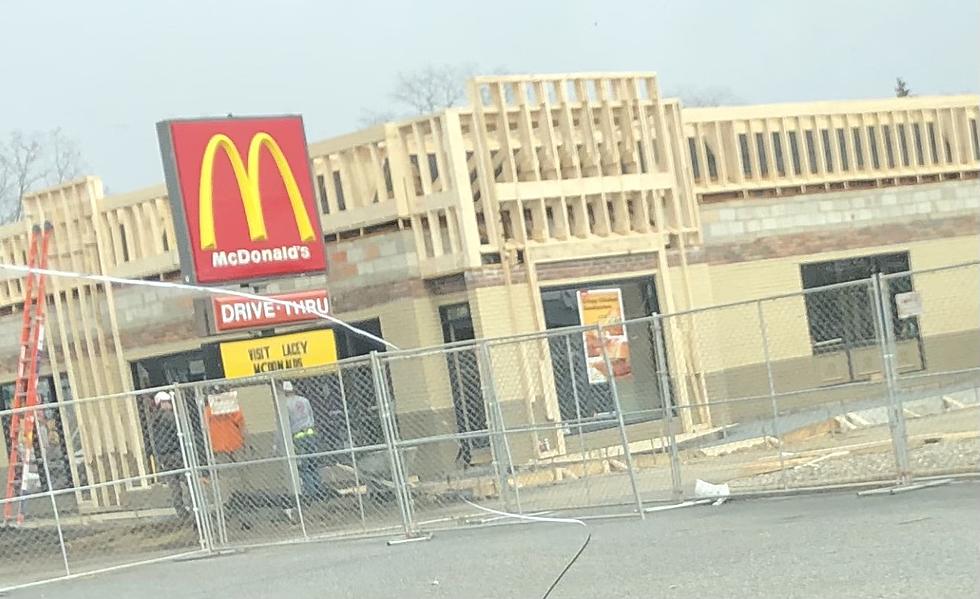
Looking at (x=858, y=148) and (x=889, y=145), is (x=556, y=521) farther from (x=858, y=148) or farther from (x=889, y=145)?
(x=889, y=145)

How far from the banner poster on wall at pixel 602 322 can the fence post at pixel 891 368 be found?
9.12 m

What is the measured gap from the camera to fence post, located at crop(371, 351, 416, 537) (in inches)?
583

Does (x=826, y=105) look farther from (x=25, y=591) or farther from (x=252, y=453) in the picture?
(x=25, y=591)

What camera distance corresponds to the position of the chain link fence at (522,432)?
15.7m

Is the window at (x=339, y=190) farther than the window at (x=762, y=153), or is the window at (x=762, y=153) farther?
the window at (x=762, y=153)

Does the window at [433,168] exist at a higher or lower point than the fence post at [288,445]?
higher

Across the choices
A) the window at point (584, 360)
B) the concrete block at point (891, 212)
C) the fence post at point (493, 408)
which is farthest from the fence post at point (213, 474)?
the concrete block at point (891, 212)

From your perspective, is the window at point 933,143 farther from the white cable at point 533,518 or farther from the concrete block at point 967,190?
the white cable at point 533,518

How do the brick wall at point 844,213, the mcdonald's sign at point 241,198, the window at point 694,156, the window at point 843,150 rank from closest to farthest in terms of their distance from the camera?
the mcdonald's sign at point 241,198 < the window at point 694,156 < the brick wall at point 844,213 < the window at point 843,150

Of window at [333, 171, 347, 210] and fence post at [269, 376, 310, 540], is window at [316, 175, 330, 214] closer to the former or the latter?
window at [333, 171, 347, 210]

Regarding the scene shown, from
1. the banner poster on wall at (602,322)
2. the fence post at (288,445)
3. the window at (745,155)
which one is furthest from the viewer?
the window at (745,155)

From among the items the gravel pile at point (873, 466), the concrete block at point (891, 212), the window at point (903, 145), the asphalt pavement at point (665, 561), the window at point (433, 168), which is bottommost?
the gravel pile at point (873, 466)

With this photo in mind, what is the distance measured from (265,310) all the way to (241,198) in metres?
1.52

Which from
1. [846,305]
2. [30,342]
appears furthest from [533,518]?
[30,342]
